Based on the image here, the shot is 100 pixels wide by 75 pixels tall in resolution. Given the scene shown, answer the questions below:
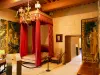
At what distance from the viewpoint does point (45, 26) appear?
778 cm

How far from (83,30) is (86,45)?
2.72 feet

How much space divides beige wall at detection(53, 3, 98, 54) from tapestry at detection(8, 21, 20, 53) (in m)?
2.80

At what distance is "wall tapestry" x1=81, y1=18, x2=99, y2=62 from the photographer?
18.3 ft

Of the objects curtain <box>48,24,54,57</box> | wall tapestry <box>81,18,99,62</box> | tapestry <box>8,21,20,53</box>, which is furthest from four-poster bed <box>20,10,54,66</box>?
wall tapestry <box>81,18,99,62</box>

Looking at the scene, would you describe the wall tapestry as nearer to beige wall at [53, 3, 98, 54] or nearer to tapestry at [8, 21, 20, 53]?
beige wall at [53, 3, 98, 54]

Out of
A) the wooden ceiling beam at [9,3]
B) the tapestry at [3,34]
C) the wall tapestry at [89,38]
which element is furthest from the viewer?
the tapestry at [3,34]

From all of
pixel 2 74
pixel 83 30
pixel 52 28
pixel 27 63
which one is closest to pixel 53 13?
pixel 52 28

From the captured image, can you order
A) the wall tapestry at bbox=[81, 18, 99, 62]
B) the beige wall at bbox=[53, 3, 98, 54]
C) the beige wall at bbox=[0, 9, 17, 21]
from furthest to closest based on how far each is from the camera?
the beige wall at bbox=[0, 9, 17, 21] → the beige wall at bbox=[53, 3, 98, 54] → the wall tapestry at bbox=[81, 18, 99, 62]

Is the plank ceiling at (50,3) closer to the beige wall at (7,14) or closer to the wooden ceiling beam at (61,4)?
the wooden ceiling beam at (61,4)

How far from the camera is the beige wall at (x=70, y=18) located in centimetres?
625

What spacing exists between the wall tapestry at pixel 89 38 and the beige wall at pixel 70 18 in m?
0.50

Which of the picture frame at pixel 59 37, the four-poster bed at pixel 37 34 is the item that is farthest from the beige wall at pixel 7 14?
the picture frame at pixel 59 37

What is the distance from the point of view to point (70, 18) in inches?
269

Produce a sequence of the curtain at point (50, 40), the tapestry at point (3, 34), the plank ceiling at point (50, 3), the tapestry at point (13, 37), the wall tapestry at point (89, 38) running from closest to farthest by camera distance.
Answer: the plank ceiling at point (50, 3)
the wall tapestry at point (89, 38)
the curtain at point (50, 40)
the tapestry at point (3, 34)
the tapestry at point (13, 37)
